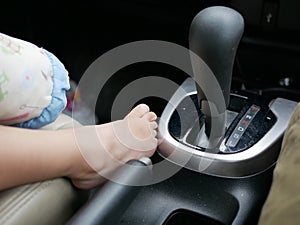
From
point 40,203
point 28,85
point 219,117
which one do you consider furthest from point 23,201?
point 219,117

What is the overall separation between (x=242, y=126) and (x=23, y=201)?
14.4 inches

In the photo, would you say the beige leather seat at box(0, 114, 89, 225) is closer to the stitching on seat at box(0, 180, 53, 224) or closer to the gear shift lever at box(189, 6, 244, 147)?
the stitching on seat at box(0, 180, 53, 224)

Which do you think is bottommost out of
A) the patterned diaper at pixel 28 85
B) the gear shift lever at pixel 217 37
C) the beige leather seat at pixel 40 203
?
the beige leather seat at pixel 40 203

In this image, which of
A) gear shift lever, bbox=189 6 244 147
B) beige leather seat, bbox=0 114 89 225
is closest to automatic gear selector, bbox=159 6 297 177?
gear shift lever, bbox=189 6 244 147

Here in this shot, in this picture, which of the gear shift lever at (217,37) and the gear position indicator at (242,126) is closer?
the gear shift lever at (217,37)

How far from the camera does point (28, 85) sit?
0.63m

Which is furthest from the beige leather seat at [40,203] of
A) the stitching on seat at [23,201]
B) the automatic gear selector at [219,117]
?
the automatic gear selector at [219,117]

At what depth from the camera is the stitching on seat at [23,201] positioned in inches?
22.4

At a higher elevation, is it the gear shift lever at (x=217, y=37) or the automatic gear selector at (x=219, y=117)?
the gear shift lever at (x=217, y=37)

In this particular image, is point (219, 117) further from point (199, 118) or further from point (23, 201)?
point (23, 201)

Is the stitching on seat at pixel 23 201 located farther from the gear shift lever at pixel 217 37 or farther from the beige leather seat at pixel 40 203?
the gear shift lever at pixel 217 37

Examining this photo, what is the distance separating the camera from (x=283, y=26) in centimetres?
95

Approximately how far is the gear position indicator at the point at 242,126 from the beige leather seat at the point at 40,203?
24 centimetres

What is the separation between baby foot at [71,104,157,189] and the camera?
668 millimetres
